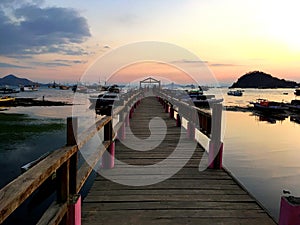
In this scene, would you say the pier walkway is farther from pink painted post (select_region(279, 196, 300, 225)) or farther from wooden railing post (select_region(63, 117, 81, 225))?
pink painted post (select_region(279, 196, 300, 225))

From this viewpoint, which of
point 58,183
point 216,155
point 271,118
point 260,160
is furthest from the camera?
point 271,118

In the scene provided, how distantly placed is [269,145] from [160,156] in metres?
12.8

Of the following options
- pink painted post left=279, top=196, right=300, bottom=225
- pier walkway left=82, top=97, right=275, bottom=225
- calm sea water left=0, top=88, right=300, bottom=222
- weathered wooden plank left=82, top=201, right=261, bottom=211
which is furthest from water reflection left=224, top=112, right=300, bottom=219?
pink painted post left=279, top=196, right=300, bottom=225

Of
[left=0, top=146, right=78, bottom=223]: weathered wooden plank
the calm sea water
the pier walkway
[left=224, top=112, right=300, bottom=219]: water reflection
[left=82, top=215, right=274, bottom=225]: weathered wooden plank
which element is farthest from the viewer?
the calm sea water

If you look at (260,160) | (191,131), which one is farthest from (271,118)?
(191,131)

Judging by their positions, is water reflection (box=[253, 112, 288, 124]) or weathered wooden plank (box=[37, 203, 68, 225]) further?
water reflection (box=[253, 112, 288, 124])

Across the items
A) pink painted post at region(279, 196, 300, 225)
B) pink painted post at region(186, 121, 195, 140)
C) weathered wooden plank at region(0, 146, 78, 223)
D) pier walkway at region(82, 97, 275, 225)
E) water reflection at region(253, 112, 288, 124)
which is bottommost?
water reflection at region(253, 112, 288, 124)

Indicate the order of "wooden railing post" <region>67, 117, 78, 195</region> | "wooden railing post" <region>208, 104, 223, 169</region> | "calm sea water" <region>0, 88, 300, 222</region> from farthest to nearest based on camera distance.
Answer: "calm sea water" <region>0, 88, 300, 222</region>, "wooden railing post" <region>208, 104, 223, 169</region>, "wooden railing post" <region>67, 117, 78, 195</region>

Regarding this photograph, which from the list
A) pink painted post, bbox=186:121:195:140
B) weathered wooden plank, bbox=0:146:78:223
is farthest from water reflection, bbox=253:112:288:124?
weathered wooden plank, bbox=0:146:78:223

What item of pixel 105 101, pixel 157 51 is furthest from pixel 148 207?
pixel 105 101

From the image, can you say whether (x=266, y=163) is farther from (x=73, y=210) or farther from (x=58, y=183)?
(x=58, y=183)

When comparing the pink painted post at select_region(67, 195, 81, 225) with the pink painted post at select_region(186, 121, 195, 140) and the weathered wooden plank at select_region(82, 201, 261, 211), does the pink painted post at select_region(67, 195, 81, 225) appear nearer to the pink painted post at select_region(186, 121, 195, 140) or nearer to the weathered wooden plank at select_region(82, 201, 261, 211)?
the weathered wooden plank at select_region(82, 201, 261, 211)

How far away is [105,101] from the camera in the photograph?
139ft

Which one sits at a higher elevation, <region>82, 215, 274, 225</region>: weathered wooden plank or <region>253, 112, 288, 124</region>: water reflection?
<region>82, 215, 274, 225</region>: weathered wooden plank
